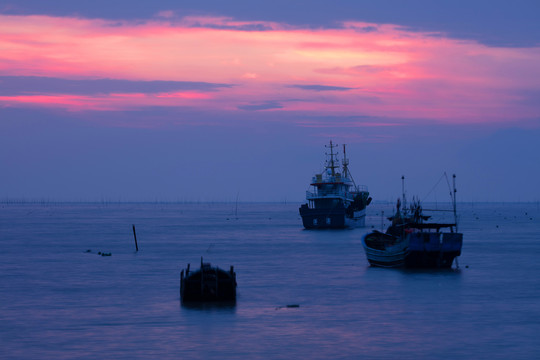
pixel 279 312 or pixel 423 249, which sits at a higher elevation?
pixel 423 249

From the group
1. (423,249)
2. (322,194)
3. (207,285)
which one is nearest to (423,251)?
(423,249)

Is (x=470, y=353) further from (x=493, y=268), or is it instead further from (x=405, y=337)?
(x=493, y=268)

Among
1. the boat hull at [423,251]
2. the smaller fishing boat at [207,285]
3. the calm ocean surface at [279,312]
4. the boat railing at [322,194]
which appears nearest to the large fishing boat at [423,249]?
the boat hull at [423,251]

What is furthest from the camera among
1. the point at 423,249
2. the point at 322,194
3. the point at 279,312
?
Result: the point at 322,194

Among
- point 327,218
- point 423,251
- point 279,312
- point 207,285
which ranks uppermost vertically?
point 327,218

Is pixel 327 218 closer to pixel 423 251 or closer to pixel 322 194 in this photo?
pixel 322 194

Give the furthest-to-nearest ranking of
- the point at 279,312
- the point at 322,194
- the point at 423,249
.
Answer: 1. the point at 322,194
2. the point at 423,249
3. the point at 279,312

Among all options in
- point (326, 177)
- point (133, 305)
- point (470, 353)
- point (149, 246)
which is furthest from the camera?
point (326, 177)

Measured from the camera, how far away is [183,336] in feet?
119

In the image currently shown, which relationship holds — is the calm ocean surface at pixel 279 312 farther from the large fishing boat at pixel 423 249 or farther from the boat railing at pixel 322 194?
the boat railing at pixel 322 194

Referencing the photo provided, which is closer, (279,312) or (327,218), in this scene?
(279,312)

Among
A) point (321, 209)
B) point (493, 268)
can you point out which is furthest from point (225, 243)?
point (493, 268)

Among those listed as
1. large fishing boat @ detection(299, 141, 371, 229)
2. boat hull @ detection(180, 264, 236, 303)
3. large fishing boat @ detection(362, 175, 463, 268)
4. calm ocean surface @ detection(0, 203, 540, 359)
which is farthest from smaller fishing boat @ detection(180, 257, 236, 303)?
large fishing boat @ detection(299, 141, 371, 229)

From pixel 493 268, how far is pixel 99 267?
36.5 meters
